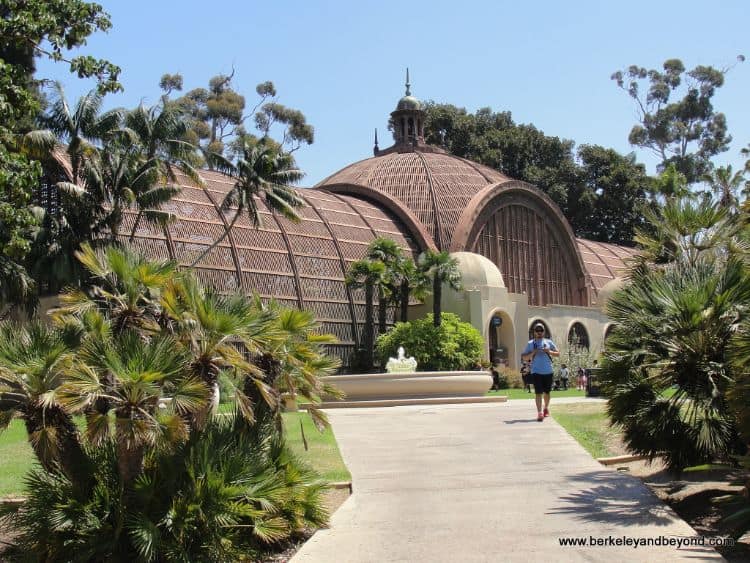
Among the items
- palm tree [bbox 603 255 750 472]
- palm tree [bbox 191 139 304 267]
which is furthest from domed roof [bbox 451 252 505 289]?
palm tree [bbox 603 255 750 472]

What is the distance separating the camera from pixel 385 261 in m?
37.7

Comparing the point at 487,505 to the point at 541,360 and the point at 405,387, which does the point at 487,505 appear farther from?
the point at 405,387

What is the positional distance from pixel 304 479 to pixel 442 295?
29.7 meters

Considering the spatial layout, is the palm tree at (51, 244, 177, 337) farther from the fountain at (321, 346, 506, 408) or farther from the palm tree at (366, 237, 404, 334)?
the palm tree at (366, 237, 404, 334)

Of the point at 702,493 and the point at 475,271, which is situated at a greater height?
the point at 475,271

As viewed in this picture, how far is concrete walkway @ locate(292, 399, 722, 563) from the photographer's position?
364 inches

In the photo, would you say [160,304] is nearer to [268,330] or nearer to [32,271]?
[268,330]

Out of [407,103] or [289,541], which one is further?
[407,103]

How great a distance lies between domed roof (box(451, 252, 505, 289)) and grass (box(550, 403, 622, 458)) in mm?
20336

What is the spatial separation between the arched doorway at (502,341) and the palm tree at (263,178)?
13.0m

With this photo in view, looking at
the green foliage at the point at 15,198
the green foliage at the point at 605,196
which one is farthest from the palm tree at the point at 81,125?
the green foliage at the point at 605,196

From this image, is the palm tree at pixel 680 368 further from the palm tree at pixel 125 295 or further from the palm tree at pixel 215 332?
the palm tree at pixel 125 295

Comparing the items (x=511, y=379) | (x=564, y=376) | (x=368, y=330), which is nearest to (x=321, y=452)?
(x=368, y=330)

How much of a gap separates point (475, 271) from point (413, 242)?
4.14 meters
